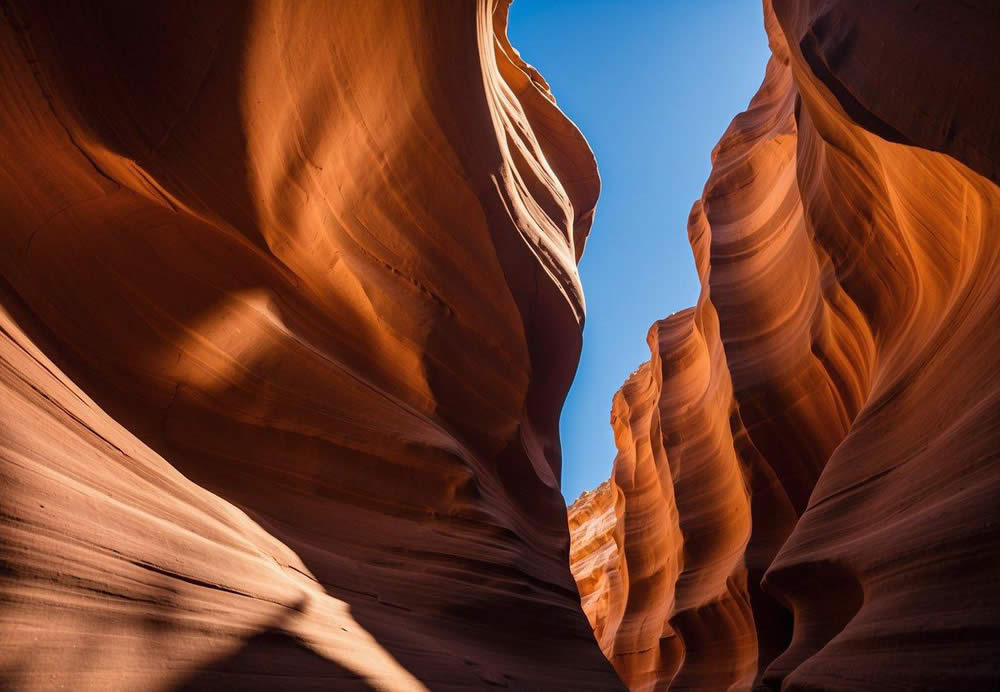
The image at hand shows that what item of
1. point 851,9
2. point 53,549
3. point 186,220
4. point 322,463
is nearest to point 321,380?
point 322,463

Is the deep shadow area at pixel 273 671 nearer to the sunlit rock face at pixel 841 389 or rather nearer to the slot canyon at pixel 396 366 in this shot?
the slot canyon at pixel 396 366

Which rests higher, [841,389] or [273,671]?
[841,389]

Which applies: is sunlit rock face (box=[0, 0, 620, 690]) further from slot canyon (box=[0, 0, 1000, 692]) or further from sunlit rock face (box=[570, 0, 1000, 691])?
sunlit rock face (box=[570, 0, 1000, 691])

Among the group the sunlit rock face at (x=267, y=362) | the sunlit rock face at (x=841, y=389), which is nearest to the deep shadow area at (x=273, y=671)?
the sunlit rock face at (x=267, y=362)

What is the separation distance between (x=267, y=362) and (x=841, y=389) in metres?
6.16

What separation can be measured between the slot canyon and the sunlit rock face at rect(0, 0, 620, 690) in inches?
0.9

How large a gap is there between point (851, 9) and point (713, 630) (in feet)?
25.6

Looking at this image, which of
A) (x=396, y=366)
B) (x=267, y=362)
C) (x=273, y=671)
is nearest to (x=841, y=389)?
(x=396, y=366)

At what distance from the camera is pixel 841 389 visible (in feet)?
26.1

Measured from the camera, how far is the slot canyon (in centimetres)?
322

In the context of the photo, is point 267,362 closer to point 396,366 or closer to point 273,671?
point 396,366

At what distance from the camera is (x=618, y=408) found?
1780cm

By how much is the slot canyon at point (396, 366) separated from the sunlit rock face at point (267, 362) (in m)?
0.02

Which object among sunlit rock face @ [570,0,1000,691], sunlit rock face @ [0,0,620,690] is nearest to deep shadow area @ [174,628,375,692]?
sunlit rock face @ [0,0,620,690]
